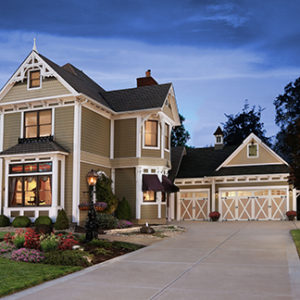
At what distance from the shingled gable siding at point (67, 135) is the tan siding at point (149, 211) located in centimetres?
469

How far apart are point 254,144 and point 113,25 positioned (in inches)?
560

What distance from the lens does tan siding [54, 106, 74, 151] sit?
21.8m

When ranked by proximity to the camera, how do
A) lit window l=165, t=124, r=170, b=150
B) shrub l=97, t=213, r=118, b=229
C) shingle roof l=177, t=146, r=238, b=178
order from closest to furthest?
shrub l=97, t=213, r=118, b=229 → lit window l=165, t=124, r=170, b=150 → shingle roof l=177, t=146, r=238, b=178

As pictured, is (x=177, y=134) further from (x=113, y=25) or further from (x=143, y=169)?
(x=113, y=25)

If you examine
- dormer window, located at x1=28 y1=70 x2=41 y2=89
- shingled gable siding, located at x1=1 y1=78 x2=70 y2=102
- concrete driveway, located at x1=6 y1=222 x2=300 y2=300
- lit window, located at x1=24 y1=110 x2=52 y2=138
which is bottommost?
concrete driveway, located at x1=6 y1=222 x2=300 y2=300

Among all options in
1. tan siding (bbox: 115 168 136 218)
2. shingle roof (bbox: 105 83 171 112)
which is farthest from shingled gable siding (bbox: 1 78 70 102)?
tan siding (bbox: 115 168 136 218)

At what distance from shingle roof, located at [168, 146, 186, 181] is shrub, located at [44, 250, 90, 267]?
19.9 meters

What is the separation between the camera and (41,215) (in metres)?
21.1

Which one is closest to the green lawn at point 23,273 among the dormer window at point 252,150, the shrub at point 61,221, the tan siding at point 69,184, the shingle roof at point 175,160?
the shrub at point 61,221

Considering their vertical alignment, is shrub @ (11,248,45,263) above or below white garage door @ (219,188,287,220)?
below

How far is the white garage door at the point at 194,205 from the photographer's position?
30250 millimetres

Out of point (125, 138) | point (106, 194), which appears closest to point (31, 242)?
point (106, 194)

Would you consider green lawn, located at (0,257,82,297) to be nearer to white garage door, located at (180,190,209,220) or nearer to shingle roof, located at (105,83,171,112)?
shingle roof, located at (105,83,171,112)

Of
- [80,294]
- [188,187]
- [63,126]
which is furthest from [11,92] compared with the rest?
[80,294]
